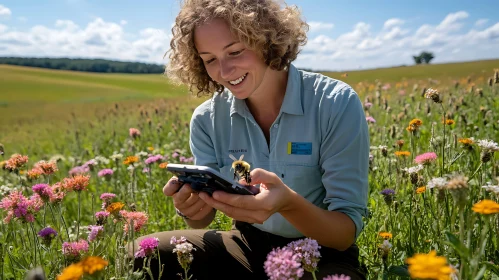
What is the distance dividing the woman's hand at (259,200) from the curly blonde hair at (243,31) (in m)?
0.81

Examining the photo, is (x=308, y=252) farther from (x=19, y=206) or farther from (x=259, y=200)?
(x=19, y=206)

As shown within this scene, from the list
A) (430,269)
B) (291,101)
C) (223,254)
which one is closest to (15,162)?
(223,254)

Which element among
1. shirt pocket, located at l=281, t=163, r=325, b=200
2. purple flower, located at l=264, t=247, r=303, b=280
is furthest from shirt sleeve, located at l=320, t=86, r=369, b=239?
purple flower, located at l=264, t=247, r=303, b=280

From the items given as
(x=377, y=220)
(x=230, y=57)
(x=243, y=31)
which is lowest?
(x=377, y=220)

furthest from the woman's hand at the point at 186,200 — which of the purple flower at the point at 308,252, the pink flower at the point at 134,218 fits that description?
the purple flower at the point at 308,252

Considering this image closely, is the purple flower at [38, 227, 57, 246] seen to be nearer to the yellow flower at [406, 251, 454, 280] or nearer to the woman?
the woman

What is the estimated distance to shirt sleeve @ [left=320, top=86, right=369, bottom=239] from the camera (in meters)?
2.10

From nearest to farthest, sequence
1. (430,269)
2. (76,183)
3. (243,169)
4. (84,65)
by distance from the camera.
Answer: (430,269) < (243,169) < (76,183) < (84,65)

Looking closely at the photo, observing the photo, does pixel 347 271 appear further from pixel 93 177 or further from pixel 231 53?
pixel 93 177

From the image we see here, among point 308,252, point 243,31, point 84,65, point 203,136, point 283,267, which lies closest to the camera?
point 283,267

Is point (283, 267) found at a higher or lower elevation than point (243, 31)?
lower

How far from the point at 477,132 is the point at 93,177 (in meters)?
3.56

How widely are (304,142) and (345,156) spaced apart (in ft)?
0.81

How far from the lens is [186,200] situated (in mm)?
2121
